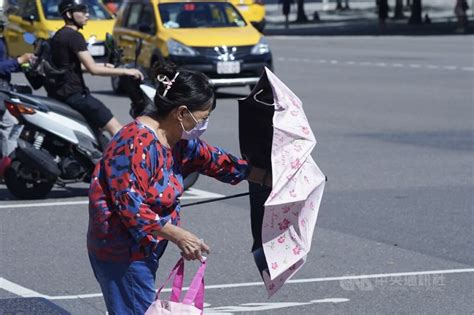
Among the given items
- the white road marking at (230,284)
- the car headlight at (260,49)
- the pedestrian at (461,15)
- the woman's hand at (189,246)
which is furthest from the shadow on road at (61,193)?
the pedestrian at (461,15)

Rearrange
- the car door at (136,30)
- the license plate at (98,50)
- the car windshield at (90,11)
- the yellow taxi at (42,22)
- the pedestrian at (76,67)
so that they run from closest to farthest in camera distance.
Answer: the pedestrian at (76,67)
the car door at (136,30)
the license plate at (98,50)
the yellow taxi at (42,22)
the car windshield at (90,11)

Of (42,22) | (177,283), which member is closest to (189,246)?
(177,283)

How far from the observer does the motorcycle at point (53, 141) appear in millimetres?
11336

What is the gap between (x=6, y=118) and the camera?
11.9 meters

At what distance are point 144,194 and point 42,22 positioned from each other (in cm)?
2229

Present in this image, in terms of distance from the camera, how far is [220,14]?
893 inches

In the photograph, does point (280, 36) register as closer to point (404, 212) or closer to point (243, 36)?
point (243, 36)

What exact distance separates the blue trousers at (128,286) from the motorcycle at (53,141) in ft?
20.8

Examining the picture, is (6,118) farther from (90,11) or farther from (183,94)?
(90,11)

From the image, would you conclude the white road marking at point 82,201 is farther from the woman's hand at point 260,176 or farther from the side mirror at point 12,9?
the side mirror at point 12,9

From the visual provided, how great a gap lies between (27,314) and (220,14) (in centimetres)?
1653

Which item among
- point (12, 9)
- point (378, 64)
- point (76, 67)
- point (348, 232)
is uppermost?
point (76, 67)

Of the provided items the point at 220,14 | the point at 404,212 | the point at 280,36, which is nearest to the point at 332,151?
the point at 404,212

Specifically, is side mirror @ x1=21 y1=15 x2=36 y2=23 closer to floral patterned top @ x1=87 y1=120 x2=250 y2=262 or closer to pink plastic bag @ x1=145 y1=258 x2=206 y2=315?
floral patterned top @ x1=87 y1=120 x2=250 y2=262
